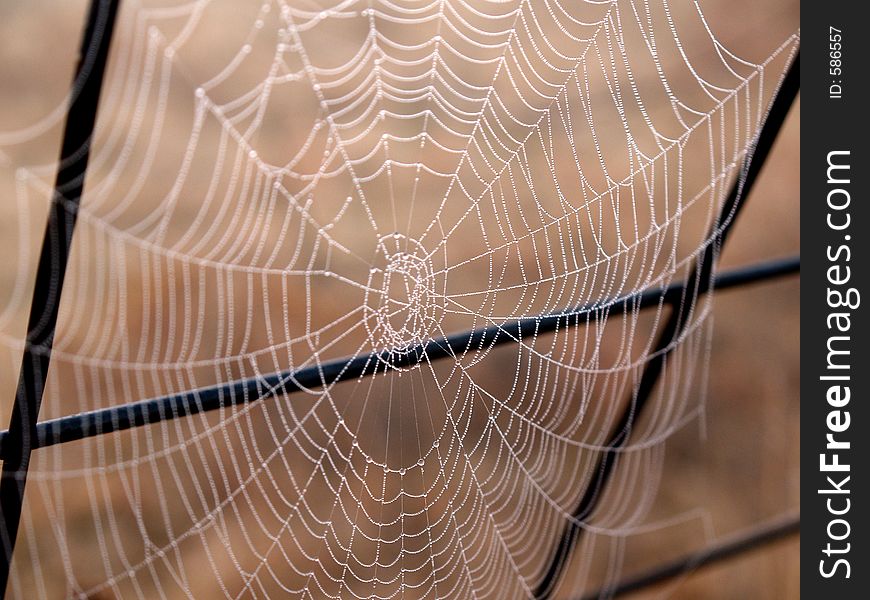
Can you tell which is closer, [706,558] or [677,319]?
[677,319]

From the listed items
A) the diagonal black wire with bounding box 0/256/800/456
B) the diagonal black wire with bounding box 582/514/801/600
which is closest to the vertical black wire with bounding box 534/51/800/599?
the diagonal black wire with bounding box 0/256/800/456

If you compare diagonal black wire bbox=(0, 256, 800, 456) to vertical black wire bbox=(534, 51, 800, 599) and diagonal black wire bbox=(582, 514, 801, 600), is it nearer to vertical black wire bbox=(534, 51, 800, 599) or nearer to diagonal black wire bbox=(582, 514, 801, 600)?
vertical black wire bbox=(534, 51, 800, 599)

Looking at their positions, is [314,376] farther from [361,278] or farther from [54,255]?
[361,278]

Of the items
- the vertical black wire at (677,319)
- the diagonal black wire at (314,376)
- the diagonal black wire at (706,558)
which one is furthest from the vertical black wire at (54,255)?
the diagonal black wire at (706,558)

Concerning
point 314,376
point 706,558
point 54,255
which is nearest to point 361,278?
point 706,558
